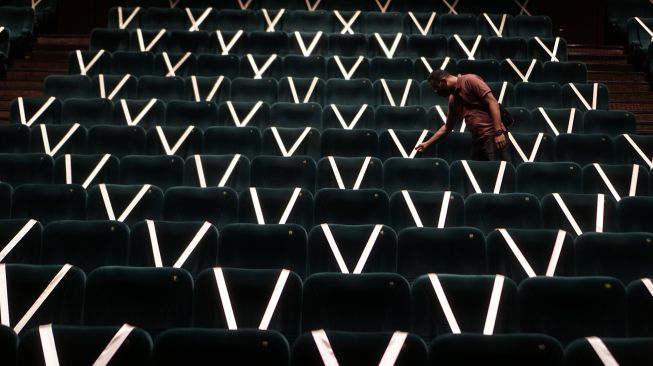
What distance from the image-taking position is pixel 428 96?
2.75 m

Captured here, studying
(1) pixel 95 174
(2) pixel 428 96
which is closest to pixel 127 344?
(1) pixel 95 174

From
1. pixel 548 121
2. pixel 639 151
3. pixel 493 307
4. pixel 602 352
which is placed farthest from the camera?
pixel 548 121

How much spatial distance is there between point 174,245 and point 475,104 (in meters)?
0.97

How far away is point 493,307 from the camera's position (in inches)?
53.7

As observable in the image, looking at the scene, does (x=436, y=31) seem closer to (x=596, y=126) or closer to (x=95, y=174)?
Result: (x=596, y=126)

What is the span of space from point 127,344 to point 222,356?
5.8 inches

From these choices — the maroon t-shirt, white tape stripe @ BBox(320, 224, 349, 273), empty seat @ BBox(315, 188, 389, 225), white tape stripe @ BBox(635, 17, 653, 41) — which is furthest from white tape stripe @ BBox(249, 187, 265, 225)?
white tape stripe @ BBox(635, 17, 653, 41)

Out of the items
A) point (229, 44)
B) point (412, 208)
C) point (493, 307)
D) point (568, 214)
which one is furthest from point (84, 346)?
point (229, 44)

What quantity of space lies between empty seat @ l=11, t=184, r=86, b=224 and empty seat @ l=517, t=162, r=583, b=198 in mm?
1179

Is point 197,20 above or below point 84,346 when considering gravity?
above

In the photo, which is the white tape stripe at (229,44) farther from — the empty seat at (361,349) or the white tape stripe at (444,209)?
the empty seat at (361,349)

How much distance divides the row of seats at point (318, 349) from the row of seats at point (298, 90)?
168 centimetres

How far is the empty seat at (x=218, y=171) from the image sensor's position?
2.06 m

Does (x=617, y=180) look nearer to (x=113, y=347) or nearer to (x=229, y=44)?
(x=113, y=347)
